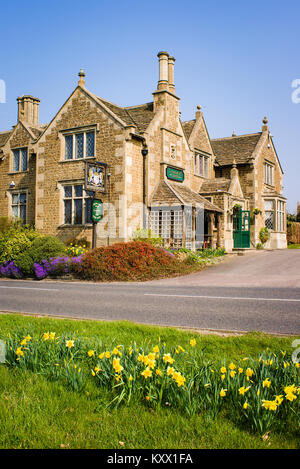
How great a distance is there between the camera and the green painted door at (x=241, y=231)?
27750 millimetres

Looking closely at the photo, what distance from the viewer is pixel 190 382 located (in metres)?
3.43

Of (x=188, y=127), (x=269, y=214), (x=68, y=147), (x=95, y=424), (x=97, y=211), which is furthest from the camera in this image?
(x=269, y=214)

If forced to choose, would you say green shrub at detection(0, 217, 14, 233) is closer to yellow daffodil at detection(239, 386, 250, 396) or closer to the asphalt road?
the asphalt road

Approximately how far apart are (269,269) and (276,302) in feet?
30.3

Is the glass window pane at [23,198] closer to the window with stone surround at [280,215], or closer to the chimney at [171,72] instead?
the chimney at [171,72]

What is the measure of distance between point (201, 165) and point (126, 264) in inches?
567

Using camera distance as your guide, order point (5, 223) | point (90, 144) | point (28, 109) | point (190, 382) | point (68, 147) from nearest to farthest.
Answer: point (190, 382)
point (90, 144)
point (68, 147)
point (5, 223)
point (28, 109)

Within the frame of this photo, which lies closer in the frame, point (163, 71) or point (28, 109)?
point (163, 71)

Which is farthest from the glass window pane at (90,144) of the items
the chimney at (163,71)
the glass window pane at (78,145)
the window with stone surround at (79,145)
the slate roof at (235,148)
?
the slate roof at (235,148)

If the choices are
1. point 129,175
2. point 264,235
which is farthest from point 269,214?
point 129,175

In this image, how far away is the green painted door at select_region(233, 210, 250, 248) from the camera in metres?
27.8

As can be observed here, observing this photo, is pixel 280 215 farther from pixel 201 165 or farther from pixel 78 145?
pixel 78 145

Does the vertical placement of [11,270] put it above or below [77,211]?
below

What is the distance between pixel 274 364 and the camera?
12.3ft
